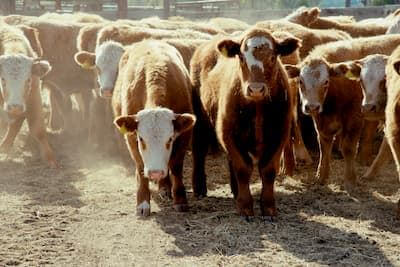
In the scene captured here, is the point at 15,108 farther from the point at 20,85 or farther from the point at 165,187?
the point at 165,187

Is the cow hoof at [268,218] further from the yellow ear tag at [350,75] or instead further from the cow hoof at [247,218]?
the yellow ear tag at [350,75]

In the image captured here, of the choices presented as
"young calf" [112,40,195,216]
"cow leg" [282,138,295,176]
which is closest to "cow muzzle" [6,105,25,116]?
"young calf" [112,40,195,216]

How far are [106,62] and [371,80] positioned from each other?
3233 millimetres

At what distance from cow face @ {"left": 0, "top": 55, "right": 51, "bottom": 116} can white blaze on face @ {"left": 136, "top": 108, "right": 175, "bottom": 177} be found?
2642mm

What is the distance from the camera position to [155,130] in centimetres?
515

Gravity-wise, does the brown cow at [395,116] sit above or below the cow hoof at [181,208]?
above

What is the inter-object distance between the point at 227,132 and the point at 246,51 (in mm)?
715

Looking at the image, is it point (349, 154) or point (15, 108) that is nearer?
point (349, 154)

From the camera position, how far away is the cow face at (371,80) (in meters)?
6.30

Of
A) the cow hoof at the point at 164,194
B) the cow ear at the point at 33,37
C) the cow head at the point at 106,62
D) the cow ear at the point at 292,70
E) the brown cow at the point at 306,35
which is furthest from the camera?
the cow ear at the point at 33,37

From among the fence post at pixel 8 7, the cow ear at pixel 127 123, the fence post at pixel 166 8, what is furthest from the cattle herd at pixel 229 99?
the fence post at pixel 166 8

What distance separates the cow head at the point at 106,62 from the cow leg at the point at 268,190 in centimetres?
270

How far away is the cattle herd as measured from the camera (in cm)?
540

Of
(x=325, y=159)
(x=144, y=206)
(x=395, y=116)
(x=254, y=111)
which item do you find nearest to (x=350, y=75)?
(x=325, y=159)
